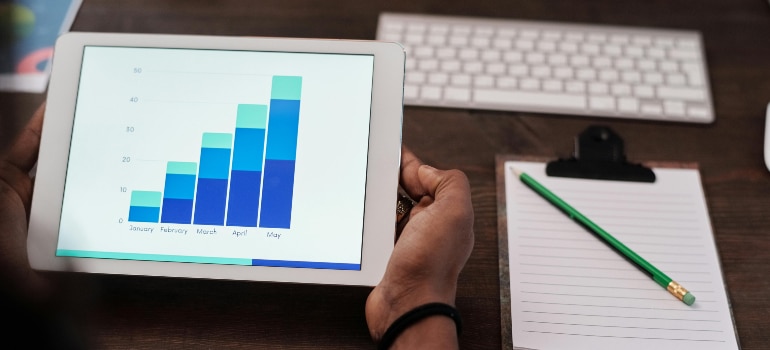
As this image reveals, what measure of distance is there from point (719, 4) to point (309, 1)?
65 cm

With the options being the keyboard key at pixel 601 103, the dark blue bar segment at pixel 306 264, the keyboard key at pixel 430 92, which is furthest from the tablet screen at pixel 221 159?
the keyboard key at pixel 601 103

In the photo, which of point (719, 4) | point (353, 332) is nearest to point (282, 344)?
point (353, 332)

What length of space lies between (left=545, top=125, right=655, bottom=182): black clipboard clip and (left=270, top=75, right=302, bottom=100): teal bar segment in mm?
335

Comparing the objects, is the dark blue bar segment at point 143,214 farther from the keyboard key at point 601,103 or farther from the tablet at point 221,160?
the keyboard key at point 601,103

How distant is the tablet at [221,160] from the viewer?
617 millimetres

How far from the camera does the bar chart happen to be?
0.62 m

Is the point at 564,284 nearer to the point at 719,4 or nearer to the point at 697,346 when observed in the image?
the point at 697,346

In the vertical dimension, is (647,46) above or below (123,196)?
above

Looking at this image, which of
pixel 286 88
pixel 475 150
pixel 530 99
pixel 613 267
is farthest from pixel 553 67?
pixel 286 88

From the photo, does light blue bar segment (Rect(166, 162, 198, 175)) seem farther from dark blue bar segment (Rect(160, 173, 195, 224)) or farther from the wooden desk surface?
the wooden desk surface

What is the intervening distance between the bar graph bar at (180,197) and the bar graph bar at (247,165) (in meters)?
0.04

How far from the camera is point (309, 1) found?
96 cm

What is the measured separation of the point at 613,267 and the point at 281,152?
0.40m

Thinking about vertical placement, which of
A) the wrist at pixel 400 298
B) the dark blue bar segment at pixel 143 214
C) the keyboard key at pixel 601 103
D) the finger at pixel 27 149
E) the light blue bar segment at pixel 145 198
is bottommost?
the wrist at pixel 400 298
